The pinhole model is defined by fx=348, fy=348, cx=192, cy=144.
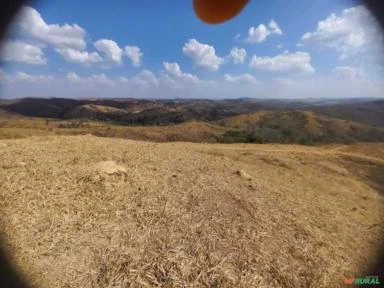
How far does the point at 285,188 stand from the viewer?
16.3 ft

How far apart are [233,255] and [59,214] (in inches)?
71.9

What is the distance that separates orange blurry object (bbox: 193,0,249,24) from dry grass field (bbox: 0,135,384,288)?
→ 2.11 m

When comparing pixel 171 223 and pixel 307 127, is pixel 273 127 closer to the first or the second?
pixel 307 127

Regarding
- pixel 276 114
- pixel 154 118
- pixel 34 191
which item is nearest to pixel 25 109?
pixel 154 118

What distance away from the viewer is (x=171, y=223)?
354 cm

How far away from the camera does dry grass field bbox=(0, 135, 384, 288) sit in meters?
2.96

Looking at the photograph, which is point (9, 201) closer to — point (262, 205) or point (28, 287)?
point (28, 287)

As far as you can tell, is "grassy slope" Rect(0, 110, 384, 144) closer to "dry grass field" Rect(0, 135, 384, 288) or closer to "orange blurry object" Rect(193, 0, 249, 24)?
"dry grass field" Rect(0, 135, 384, 288)

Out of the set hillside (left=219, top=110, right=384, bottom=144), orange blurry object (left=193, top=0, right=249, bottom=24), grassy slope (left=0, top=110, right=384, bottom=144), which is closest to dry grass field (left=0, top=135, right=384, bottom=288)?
orange blurry object (left=193, top=0, right=249, bottom=24)

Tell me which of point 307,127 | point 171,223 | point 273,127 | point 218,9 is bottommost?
point 307,127

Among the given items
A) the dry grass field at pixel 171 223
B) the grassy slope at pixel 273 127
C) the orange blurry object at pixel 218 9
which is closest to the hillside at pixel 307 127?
the grassy slope at pixel 273 127

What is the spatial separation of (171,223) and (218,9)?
2.37 m

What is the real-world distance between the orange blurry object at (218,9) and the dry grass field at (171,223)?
2.11 m

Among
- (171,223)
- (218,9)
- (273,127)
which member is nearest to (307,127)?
(273,127)
